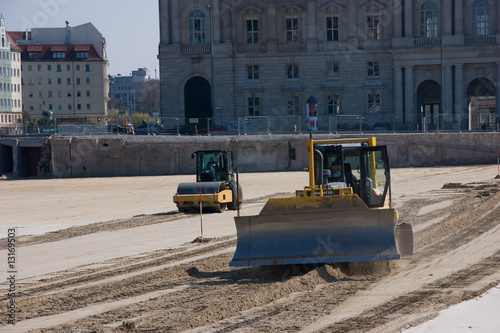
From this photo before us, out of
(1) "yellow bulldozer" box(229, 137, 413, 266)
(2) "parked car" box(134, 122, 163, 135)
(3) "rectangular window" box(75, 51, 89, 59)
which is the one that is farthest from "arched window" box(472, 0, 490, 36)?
(3) "rectangular window" box(75, 51, 89, 59)

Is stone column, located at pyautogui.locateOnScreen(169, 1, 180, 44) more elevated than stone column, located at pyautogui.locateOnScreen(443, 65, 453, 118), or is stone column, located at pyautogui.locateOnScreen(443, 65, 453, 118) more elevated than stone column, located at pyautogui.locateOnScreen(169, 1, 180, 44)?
stone column, located at pyautogui.locateOnScreen(169, 1, 180, 44)

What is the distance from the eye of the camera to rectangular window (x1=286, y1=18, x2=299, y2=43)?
67375 millimetres

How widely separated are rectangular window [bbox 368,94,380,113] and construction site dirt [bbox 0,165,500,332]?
128 feet

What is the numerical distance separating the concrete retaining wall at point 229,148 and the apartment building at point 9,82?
69009 mm

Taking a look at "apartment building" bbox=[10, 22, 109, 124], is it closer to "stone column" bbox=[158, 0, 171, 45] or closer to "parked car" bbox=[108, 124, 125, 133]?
"stone column" bbox=[158, 0, 171, 45]

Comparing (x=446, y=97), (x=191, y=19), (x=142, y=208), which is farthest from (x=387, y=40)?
(x=142, y=208)

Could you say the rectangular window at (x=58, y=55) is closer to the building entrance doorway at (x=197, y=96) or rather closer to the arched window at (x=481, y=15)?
the building entrance doorway at (x=197, y=96)

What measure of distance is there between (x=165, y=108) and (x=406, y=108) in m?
20.3

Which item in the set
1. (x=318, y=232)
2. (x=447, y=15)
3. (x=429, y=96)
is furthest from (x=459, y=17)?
(x=318, y=232)

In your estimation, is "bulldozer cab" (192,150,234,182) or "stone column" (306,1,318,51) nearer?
"bulldozer cab" (192,150,234,182)

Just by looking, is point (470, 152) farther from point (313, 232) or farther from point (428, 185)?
point (313, 232)

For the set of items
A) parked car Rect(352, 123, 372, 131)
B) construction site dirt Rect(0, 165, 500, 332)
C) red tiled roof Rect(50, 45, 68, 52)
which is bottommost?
construction site dirt Rect(0, 165, 500, 332)

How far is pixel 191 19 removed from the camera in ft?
221

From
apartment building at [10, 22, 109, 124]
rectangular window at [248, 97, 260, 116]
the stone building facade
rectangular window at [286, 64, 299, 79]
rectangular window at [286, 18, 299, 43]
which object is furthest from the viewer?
apartment building at [10, 22, 109, 124]
